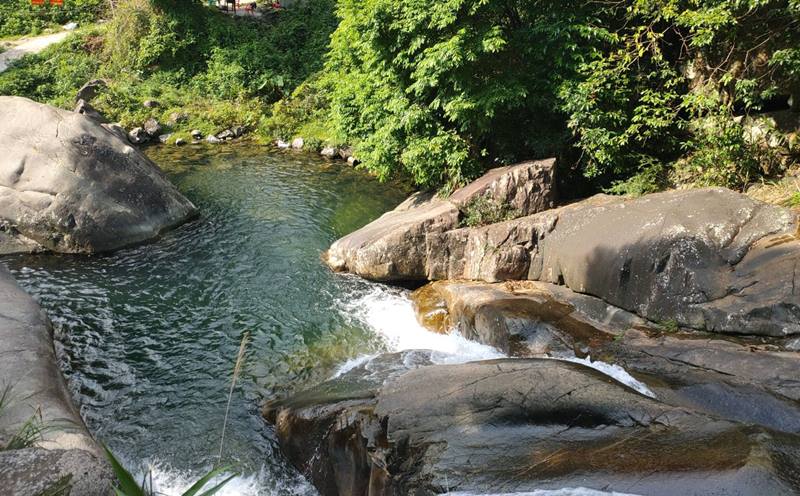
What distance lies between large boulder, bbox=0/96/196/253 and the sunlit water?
58 centimetres

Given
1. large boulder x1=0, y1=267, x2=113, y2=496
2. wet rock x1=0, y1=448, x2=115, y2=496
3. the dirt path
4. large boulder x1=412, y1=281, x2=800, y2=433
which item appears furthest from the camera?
the dirt path

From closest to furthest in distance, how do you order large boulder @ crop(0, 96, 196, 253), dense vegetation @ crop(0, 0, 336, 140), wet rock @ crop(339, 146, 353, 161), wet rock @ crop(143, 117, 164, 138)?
large boulder @ crop(0, 96, 196, 253) < wet rock @ crop(339, 146, 353, 161) < wet rock @ crop(143, 117, 164, 138) < dense vegetation @ crop(0, 0, 336, 140)

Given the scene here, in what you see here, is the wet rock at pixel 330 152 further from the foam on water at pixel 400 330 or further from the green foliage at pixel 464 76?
the foam on water at pixel 400 330

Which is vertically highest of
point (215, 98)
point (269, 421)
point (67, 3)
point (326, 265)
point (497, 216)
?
point (67, 3)

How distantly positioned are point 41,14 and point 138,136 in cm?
1737

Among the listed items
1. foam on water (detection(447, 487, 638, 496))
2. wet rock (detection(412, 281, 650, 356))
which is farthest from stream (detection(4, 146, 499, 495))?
foam on water (detection(447, 487, 638, 496))

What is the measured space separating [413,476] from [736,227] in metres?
6.79

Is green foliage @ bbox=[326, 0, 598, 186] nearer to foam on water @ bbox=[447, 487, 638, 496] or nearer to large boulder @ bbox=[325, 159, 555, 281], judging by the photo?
large boulder @ bbox=[325, 159, 555, 281]

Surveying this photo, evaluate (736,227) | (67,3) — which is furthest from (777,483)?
(67,3)

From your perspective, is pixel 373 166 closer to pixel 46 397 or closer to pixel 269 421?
pixel 269 421

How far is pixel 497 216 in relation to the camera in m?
12.8

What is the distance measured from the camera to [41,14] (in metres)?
34.5

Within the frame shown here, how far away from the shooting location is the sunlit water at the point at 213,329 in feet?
27.0

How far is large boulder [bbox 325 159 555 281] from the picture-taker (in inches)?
504
